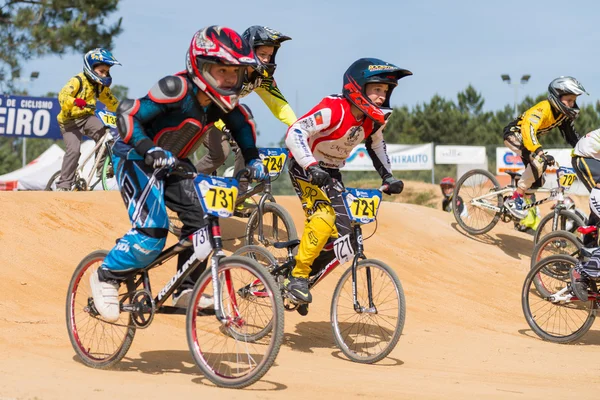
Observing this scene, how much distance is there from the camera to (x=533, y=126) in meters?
11.5

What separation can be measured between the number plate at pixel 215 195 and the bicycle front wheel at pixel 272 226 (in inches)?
116

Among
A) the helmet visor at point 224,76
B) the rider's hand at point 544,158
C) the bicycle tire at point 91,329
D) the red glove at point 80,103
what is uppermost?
the helmet visor at point 224,76

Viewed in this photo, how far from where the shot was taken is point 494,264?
12.1 m

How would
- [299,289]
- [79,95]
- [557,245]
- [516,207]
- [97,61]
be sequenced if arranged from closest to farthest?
1. [299,289]
2. [557,245]
3. [97,61]
4. [79,95]
5. [516,207]

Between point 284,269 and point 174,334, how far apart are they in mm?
1098

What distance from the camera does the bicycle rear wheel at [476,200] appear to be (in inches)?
507

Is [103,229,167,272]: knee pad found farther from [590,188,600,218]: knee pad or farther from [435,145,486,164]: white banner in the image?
[435,145,486,164]: white banner

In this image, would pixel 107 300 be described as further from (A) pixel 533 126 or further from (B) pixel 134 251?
(A) pixel 533 126

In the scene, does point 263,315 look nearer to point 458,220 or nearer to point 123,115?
point 123,115

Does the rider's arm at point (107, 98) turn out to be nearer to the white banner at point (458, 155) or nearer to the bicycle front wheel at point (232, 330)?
the bicycle front wheel at point (232, 330)

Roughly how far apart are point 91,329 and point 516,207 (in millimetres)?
7649

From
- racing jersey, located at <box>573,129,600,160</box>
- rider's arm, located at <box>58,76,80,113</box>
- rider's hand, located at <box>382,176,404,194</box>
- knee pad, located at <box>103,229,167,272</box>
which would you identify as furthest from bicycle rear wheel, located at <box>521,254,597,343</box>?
rider's arm, located at <box>58,76,80,113</box>

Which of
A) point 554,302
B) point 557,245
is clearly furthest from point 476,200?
point 554,302

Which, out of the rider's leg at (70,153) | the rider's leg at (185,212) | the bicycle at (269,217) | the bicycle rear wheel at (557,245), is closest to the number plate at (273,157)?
the bicycle at (269,217)
